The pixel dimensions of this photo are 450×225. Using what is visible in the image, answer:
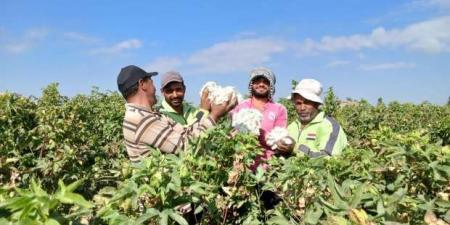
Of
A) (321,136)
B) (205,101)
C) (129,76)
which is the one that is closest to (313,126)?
(321,136)

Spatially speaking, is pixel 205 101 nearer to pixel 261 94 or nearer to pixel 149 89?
pixel 149 89

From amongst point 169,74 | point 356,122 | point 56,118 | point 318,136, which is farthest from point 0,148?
point 356,122

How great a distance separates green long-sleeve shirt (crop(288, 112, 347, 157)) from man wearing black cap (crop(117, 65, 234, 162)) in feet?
2.96

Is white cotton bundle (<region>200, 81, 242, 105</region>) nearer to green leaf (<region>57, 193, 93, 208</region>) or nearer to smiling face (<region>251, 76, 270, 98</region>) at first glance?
smiling face (<region>251, 76, 270, 98</region>)

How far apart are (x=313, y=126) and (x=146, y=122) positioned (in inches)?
52.1

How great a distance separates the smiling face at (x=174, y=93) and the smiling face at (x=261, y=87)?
0.47m

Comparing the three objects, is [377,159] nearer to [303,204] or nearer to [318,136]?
[303,204]

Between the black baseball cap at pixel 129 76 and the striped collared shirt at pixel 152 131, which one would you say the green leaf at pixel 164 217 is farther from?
the black baseball cap at pixel 129 76

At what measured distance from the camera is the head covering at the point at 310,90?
3.34m

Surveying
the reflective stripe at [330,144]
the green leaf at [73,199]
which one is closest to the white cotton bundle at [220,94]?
the reflective stripe at [330,144]

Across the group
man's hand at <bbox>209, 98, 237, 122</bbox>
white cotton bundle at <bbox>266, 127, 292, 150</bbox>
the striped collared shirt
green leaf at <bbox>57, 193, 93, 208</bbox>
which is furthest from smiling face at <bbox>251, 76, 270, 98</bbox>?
green leaf at <bbox>57, 193, 93, 208</bbox>

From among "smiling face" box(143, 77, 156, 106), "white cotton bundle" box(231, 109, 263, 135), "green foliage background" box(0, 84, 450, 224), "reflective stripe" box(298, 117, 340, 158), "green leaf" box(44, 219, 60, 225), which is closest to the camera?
"green leaf" box(44, 219, 60, 225)

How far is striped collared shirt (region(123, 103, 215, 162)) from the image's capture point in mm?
2330

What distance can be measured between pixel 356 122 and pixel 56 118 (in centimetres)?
499
